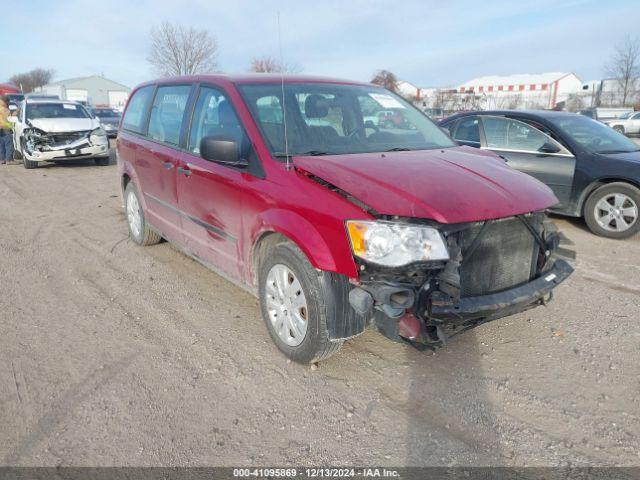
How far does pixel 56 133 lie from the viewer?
12.1 m

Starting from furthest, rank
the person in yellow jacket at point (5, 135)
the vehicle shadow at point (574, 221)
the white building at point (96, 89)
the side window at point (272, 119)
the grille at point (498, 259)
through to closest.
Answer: the white building at point (96, 89), the person in yellow jacket at point (5, 135), the vehicle shadow at point (574, 221), the side window at point (272, 119), the grille at point (498, 259)

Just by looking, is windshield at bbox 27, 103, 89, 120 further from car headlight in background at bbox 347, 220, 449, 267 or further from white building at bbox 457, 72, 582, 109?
white building at bbox 457, 72, 582, 109

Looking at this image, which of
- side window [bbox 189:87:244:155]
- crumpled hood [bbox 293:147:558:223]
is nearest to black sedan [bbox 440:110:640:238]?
crumpled hood [bbox 293:147:558:223]

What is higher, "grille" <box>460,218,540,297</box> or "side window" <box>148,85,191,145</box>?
"side window" <box>148,85,191,145</box>

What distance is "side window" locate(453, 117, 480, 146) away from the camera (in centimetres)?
714

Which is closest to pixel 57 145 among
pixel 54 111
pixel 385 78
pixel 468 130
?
pixel 54 111

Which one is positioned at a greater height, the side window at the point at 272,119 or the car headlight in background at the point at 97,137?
the side window at the point at 272,119

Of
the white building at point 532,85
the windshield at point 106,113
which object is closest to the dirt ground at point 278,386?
the windshield at point 106,113

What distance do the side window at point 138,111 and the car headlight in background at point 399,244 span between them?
3567mm

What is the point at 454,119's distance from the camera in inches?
296

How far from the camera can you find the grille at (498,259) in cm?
277

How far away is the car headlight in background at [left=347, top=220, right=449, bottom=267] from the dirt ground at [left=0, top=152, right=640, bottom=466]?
34.9 inches

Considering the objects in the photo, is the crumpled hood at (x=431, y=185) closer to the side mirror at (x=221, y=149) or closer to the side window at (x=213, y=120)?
the side mirror at (x=221, y=149)

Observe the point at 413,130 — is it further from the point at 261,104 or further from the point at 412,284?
the point at 412,284
